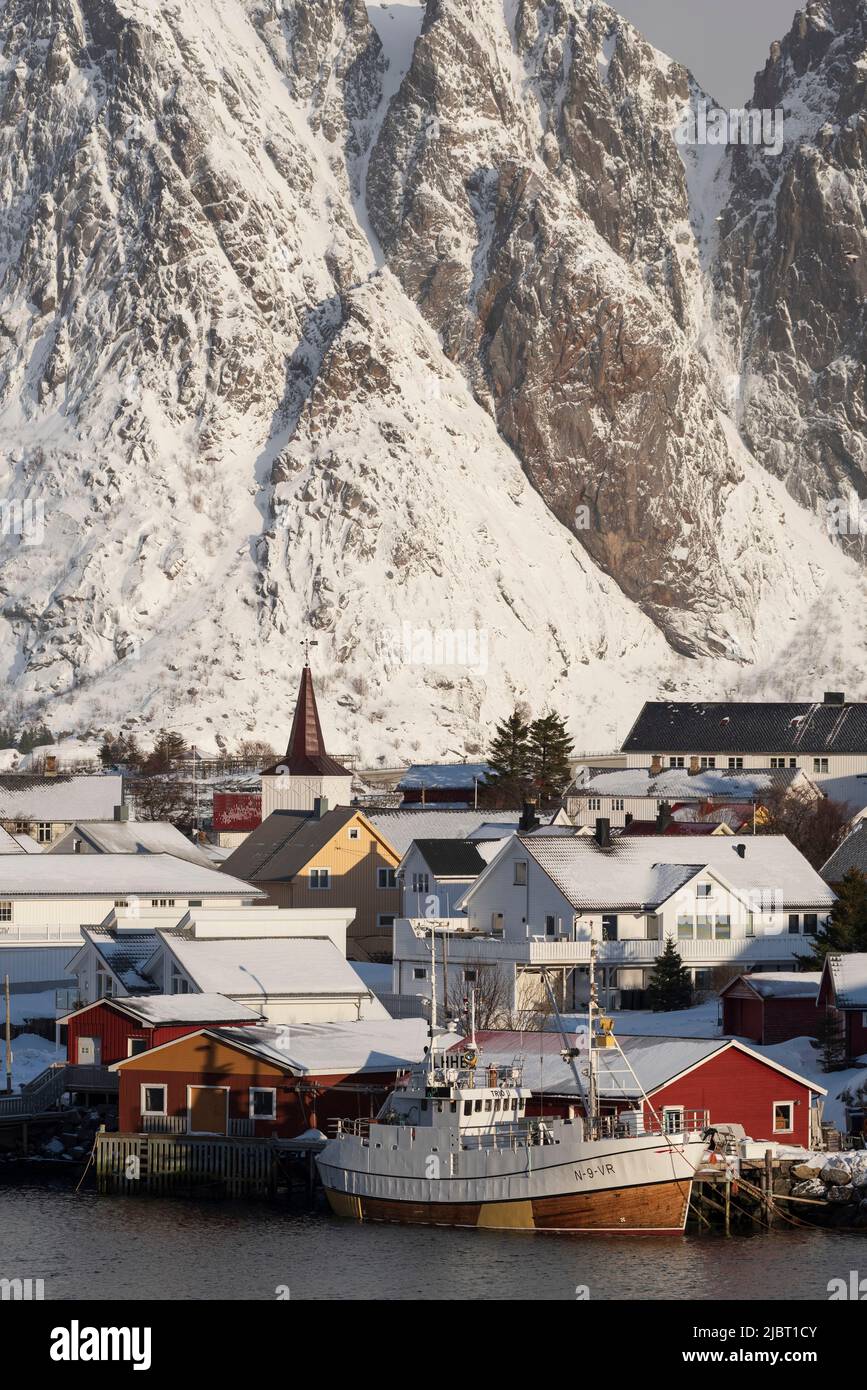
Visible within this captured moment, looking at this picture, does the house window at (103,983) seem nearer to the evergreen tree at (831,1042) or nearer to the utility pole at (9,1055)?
the utility pole at (9,1055)

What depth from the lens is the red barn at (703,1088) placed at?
58344 millimetres

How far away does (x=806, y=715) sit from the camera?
156 m

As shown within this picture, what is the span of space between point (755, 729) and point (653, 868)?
73540mm

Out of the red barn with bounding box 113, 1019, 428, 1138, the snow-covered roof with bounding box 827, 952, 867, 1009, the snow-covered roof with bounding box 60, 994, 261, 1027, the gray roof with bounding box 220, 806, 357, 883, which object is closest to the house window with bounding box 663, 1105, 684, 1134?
the red barn with bounding box 113, 1019, 428, 1138

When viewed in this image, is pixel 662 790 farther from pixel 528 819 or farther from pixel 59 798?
A: pixel 528 819

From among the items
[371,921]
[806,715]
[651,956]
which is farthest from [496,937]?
[806,715]

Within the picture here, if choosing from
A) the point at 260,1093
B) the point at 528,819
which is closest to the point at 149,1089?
the point at 260,1093

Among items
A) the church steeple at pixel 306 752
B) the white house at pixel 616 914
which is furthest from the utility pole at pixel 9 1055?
the church steeple at pixel 306 752

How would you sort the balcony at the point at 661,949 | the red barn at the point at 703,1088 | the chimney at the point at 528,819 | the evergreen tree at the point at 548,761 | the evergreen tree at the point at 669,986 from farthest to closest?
the evergreen tree at the point at 548,761 < the chimney at the point at 528,819 < the balcony at the point at 661,949 < the evergreen tree at the point at 669,986 < the red barn at the point at 703,1088

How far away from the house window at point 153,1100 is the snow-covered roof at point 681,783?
64328mm

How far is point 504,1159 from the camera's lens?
5519cm

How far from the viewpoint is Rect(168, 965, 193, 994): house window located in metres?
72.6

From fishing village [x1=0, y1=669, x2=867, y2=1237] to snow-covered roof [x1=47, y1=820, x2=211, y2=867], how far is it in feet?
0.73

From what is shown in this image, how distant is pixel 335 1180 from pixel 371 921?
42.7 metres
